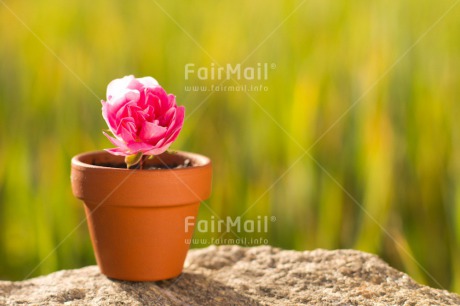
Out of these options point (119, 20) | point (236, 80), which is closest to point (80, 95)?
point (119, 20)

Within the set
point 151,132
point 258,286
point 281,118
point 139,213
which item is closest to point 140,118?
point 151,132

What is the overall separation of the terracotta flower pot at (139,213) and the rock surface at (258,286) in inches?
1.5

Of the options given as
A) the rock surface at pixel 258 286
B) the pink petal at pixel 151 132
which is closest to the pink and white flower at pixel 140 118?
the pink petal at pixel 151 132

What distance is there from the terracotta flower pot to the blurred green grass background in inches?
21.1

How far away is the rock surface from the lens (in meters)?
1.28

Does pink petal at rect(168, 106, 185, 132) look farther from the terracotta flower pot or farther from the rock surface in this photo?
the rock surface

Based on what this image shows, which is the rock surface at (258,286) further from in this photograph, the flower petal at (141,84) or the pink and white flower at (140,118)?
the flower petal at (141,84)

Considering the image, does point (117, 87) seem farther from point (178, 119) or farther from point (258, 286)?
point (258, 286)

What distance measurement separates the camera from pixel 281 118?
6.31 ft

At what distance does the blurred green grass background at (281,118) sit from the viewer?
6.17ft

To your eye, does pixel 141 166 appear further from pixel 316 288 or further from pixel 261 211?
pixel 261 211

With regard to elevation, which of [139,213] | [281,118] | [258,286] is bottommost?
[258,286]

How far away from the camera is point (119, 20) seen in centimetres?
199

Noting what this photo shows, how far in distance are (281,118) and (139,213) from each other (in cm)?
→ 69
